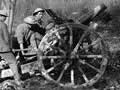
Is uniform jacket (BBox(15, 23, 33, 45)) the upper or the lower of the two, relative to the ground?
upper

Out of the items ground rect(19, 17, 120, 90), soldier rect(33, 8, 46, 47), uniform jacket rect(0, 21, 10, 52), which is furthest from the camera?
soldier rect(33, 8, 46, 47)

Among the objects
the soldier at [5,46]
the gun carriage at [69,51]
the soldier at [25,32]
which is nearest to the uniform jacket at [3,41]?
the soldier at [5,46]

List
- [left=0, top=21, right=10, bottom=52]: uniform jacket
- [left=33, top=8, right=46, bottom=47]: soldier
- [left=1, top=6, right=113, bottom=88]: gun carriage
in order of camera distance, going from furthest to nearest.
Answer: [left=33, top=8, right=46, bottom=47]: soldier < [left=0, top=21, right=10, bottom=52]: uniform jacket < [left=1, top=6, right=113, bottom=88]: gun carriage

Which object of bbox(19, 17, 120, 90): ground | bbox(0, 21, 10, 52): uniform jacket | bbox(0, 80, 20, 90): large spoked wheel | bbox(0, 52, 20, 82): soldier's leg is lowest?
bbox(19, 17, 120, 90): ground

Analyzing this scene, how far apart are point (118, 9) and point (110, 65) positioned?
5918mm

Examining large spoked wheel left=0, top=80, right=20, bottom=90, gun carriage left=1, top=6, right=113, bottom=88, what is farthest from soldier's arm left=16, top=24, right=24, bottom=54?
large spoked wheel left=0, top=80, right=20, bottom=90

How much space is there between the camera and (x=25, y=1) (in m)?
15.9

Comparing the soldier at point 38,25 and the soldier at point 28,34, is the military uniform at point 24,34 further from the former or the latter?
the soldier at point 38,25

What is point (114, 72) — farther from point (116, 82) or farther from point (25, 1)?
point (25, 1)

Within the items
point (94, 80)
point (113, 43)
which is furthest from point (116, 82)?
point (113, 43)

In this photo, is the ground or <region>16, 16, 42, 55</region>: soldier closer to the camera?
the ground

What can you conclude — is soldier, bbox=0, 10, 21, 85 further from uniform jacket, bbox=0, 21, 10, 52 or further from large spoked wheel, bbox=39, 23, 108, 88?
large spoked wheel, bbox=39, 23, 108, 88

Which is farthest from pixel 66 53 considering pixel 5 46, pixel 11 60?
pixel 5 46

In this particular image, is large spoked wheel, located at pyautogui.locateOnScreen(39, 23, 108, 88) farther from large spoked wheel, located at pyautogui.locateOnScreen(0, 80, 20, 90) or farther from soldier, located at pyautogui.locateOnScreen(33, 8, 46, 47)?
soldier, located at pyautogui.locateOnScreen(33, 8, 46, 47)
